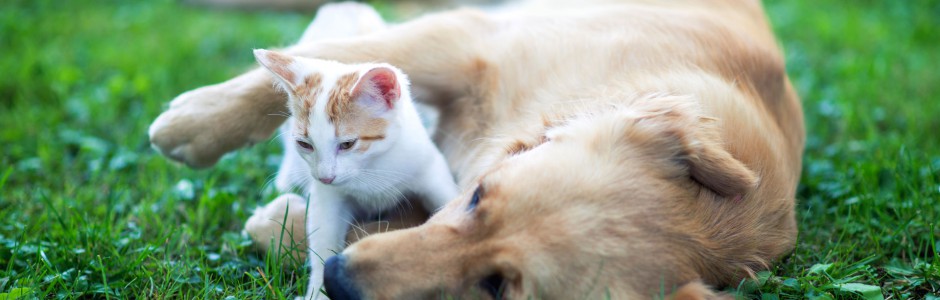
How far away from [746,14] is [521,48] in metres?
1.37

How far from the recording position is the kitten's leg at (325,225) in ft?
8.96

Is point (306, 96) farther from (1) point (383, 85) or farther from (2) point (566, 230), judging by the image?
(2) point (566, 230)

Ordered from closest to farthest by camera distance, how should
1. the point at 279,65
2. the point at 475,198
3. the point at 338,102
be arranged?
the point at 475,198
the point at 338,102
the point at 279,65

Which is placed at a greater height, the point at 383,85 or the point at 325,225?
the point at 383,85

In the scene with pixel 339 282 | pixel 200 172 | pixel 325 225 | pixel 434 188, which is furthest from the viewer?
pixel 200 172

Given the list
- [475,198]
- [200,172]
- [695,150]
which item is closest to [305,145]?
[475,198]

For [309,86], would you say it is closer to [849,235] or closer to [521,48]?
[521,48]

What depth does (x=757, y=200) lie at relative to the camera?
8.64ft

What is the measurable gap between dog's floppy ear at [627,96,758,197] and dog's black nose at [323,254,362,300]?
90cm

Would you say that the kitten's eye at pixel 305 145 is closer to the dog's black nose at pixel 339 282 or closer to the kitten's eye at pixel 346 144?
the kitten's eye at pixel 346 144

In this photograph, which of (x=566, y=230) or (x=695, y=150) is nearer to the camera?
(x=566, y=230)

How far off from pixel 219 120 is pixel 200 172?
2.21 feet

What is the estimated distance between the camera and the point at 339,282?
2230 millimetres

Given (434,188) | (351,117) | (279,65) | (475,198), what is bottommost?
(434,188)
